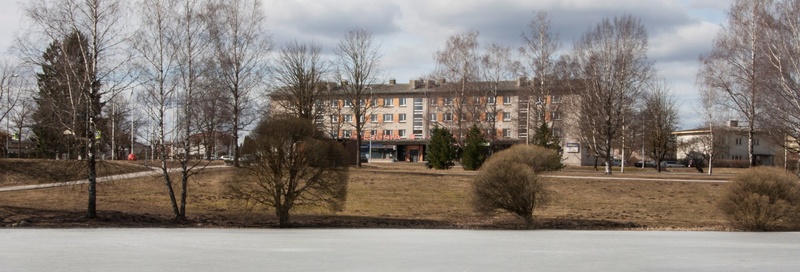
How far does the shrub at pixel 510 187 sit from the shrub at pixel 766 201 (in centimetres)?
733

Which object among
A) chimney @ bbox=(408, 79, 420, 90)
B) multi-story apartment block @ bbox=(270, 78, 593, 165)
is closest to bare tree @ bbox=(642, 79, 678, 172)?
multi-story apartment block @ bbox=(270, 78, 593, 165)

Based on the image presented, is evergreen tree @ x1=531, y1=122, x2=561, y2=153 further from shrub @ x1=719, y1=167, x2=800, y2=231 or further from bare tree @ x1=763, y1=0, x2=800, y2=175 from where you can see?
shrub @ x1=719, y1=167, x2=800, y2=231

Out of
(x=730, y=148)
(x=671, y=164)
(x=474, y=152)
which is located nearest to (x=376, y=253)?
(x=474, y=152)

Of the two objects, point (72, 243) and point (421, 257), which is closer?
point (421, 257)

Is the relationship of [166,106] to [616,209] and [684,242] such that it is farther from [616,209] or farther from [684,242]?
[616,209]

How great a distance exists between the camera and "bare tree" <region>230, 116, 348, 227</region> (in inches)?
953

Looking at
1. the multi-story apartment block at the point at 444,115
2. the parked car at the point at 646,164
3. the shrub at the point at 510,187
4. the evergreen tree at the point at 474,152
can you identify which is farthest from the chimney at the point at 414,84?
the shrub at the point at 510,187

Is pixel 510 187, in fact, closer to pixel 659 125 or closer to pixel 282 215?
pixel 282 215

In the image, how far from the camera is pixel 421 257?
1430 centimetres

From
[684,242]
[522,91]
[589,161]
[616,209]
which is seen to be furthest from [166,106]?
[589,161]

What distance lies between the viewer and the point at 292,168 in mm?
24281

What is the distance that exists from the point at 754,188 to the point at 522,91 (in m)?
38.3

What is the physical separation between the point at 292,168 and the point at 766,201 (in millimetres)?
17572

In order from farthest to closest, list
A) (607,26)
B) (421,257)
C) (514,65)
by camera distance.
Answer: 1. (514,65)
2. (607,26)
3. (421,257)
